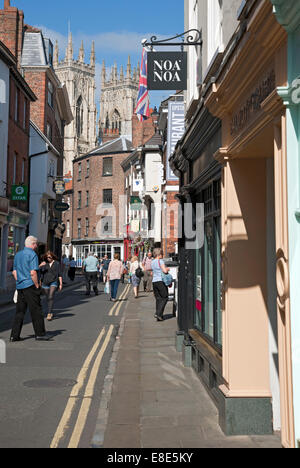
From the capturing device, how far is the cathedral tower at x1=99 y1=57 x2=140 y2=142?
137 m

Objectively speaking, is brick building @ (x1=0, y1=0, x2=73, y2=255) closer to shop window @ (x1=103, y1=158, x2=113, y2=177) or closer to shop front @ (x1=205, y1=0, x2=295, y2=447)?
shop window @ (x1=103, y1=158, x2=113, y2=177)

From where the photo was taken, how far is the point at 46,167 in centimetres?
3384

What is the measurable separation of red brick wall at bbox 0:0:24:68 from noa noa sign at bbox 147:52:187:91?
28010mm

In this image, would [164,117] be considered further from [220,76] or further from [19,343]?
[220,76]

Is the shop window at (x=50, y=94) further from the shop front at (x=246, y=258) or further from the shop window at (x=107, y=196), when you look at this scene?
the shop front at (x=246, y=258)

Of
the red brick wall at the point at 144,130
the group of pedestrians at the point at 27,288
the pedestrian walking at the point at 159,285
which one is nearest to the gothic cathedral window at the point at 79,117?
the red brick wall at the point at 144,130

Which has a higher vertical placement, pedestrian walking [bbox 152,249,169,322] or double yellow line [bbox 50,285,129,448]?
pedestrian walking [bbox 152,249,169,322]

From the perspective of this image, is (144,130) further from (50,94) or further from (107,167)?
(107,167)

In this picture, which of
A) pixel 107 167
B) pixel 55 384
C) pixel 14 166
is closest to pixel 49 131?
pixel 14 166

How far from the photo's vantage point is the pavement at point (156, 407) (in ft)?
15.7

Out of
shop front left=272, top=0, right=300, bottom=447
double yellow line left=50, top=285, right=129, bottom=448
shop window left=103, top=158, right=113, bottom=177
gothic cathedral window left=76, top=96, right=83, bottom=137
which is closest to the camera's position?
shop front left=272, top=0, right=300, bottom=447

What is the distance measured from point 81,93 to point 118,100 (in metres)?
14.2

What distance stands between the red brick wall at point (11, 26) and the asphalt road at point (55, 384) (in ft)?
85.1

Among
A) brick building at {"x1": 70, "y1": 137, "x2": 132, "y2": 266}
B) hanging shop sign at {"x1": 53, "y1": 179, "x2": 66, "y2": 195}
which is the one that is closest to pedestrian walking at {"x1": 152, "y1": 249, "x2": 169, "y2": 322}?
hanging shop sign at {"x1": 53, "y1": 179, "x2": 66, "y2": 195}
